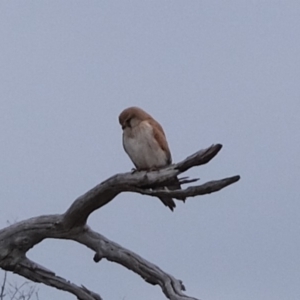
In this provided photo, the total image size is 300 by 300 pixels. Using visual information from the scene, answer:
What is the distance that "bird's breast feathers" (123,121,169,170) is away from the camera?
755 cm

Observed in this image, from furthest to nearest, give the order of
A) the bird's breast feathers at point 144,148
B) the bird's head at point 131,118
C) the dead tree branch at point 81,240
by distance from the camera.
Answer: the bird's head at point 131,118
the bird's breast feathers at point 144,148
the dead tree branch at point 81,240

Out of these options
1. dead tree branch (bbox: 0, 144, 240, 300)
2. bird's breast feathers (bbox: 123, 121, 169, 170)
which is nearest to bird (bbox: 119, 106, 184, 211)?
bird's breast feathers (bbox: 123, 121, 169, 170)

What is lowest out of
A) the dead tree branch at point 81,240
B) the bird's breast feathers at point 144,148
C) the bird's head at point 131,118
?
the dead tree branch at point 81,240

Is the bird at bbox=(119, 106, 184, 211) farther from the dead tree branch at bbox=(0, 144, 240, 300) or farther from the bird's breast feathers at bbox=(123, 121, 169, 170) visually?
the dead tree branch at bbox=(0, 144, 240, 300)

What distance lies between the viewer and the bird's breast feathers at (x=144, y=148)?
7.55 m

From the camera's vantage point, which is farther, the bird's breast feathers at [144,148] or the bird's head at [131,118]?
the bird's head at [131,118]

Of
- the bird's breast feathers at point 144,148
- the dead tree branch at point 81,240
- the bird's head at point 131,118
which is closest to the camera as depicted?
the dead tree branch at point 81,240

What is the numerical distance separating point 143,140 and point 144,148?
0.08m

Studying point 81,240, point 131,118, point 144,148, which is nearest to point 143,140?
point 144,148

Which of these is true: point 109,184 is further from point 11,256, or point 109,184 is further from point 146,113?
point 146,113

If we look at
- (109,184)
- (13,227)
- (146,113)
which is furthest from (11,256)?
(146,113)

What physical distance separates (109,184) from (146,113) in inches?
67.3

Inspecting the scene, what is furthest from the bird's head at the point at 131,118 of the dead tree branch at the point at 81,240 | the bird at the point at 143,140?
the dead tree branch at the point at 81,240

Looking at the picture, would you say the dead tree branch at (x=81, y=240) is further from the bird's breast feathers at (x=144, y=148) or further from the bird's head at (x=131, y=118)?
the bird's head at (x=131, y=118)
